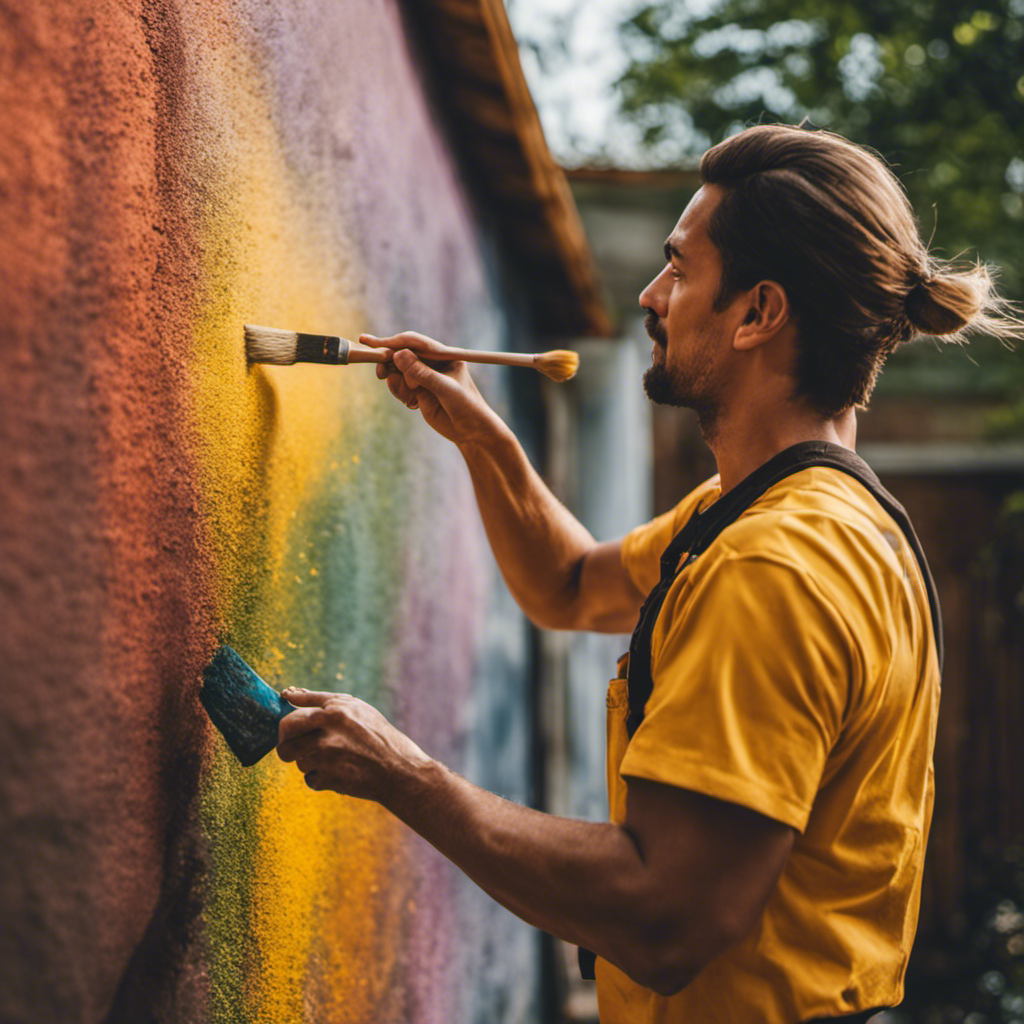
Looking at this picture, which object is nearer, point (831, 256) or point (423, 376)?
point (831, 256)

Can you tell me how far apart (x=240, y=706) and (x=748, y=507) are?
2.63 ft

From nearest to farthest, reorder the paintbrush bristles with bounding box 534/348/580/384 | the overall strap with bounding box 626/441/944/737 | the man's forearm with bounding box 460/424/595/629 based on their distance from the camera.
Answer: the overall strap with bounding box 626/441/944/737 → the paintbrush bristles with bounding box 534/348/580/384 → the man's forearm with bounding box 460/424/595/629

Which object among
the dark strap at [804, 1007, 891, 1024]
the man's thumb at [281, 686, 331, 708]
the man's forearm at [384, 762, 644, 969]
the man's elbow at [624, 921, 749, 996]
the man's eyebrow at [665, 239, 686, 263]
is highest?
the man's eyebrow at [665, 239, 686, 263]

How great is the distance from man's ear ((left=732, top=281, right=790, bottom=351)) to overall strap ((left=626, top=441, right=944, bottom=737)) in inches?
7.9

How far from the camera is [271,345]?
1578 mm

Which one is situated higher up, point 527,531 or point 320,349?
point 320,349

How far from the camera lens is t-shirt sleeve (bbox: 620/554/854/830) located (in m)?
1.19

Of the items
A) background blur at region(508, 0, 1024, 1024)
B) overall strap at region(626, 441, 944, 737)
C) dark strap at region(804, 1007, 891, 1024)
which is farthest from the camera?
background blur at region(508, 0, 1024, 1024)

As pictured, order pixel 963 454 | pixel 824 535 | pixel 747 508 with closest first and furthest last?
pixel 824 535, pixel 747 508, pixel 963 454

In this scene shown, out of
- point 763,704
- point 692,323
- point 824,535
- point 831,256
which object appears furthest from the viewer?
point 692,323

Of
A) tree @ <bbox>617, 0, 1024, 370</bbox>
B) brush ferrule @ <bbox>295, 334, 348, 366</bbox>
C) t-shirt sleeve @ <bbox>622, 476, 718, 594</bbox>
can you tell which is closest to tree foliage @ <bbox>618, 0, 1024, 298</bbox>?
tree @ <bbox>617, 0, 1024, 370</bbox>

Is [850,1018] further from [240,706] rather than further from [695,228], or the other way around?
[695,228]

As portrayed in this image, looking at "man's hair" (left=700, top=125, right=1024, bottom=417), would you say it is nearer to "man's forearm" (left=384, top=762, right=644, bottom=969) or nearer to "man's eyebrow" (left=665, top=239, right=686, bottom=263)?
"man's eyebrow" (left=665, top=239, right=686, bottom=263)

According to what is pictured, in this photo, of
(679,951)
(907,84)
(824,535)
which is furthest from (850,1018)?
(907,84)
